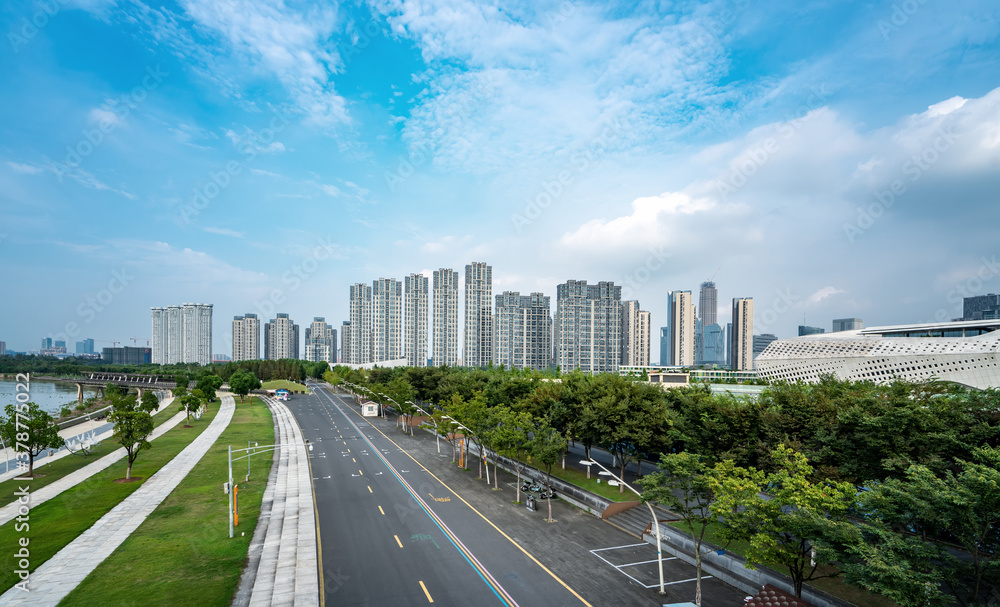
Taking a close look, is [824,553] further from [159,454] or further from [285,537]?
[159,454]

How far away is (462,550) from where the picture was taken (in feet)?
90.0

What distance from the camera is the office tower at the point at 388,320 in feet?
616

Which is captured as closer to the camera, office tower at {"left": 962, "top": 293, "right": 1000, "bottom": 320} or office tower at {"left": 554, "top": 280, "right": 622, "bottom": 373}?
office tower at {"left": 962, "top": 293, "right": 1000, "bottom": 320}

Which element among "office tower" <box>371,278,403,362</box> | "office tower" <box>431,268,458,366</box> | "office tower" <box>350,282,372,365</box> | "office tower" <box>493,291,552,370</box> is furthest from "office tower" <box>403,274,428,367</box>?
"office tower" <box>493,291,552,370</box>

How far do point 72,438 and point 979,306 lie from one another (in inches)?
7021

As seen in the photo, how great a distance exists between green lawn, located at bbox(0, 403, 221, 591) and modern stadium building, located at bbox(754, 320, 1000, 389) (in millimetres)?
55603

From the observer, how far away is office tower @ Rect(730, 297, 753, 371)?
19188cm

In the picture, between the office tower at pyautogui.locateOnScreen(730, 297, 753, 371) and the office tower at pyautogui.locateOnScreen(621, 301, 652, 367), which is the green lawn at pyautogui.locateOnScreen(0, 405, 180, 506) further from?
the office tower at pyautogui.locateOnScreen(730, 297, 753, 371)

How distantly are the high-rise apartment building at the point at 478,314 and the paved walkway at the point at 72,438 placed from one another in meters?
95.0

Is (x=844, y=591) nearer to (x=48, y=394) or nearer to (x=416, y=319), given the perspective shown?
(x=416, y=319)

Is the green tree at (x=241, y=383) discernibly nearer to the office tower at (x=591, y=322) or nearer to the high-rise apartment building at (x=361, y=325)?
the high-rise apartment building at (x=361, y=325)

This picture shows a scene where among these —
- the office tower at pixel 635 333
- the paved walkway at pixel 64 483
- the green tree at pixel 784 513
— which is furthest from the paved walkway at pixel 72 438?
the office tower at pixel 635 333

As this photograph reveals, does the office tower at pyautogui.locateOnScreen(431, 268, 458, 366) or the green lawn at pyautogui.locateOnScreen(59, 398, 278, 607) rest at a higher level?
the office tower at pyautogui.locateOnScreen(431, 268, 458, 366)

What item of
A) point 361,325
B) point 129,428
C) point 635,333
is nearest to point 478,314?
point 361,325
